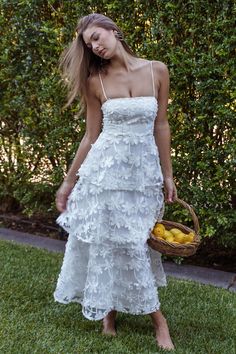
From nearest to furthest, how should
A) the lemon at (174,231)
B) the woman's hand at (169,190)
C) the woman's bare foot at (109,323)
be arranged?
the lemon at (174,231) < the woman's hand at (169,190) < the woman's bare foot at (109,323)

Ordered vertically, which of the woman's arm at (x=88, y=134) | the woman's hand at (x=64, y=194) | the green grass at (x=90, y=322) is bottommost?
the green grass at (x=90, y=322)

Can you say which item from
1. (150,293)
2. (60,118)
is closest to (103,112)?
(150,293)

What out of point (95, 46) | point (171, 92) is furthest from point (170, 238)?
point (171, 92)

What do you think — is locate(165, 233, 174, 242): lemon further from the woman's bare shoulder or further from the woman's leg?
the woman's bare shoulder

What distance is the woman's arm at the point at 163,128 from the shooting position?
10.7 ft

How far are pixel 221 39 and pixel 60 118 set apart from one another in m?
1.66

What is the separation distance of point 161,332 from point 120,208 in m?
0.80

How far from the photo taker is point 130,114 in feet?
10.3

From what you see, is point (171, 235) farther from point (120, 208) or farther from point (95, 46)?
point (95, 46)

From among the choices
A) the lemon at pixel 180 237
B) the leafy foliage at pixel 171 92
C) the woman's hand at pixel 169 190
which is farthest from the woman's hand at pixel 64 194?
the leafy foliage at pixel 171 92

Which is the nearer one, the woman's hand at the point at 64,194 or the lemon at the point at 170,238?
the lemon at the point at 170,238

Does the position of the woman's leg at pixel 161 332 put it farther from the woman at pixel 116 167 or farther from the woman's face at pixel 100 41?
the woman's face at pixel 100 41

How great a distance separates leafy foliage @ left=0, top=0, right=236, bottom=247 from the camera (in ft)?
14.6

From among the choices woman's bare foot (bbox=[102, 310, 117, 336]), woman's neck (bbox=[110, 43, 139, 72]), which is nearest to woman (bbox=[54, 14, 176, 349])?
woman's neck (bbox=[110, 43, 139, 72])
